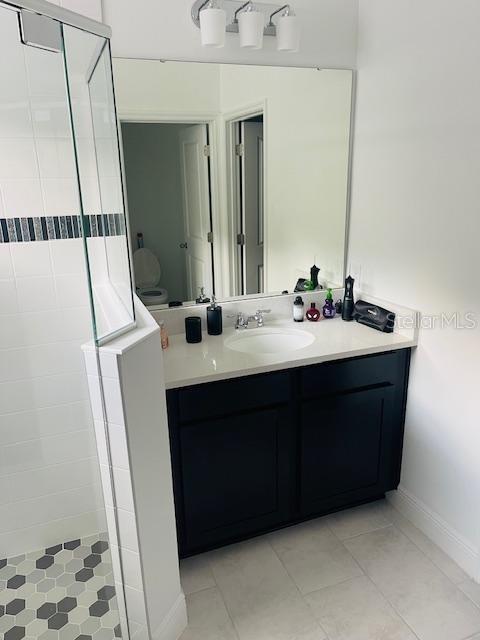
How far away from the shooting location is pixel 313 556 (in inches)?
83.0

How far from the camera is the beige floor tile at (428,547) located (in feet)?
6.56

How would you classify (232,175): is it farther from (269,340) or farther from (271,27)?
(269,340)

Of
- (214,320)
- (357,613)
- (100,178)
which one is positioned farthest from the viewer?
(214,320)

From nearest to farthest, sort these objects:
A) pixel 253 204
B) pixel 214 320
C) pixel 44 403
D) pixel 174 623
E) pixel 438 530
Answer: pixel 174 623 → pixel 44 403 → pixel 438 530 → pixel 214 320 → pixel 253 204

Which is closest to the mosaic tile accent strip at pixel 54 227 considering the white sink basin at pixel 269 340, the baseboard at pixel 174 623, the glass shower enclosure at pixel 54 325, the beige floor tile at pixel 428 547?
the glass shower enclosure at pixel 54 325

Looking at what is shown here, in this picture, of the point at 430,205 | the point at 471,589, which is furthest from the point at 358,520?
the point at 430,205

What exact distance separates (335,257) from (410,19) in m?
1.08

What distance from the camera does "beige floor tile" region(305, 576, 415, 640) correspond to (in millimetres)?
1749

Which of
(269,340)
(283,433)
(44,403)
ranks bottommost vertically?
(283,433)

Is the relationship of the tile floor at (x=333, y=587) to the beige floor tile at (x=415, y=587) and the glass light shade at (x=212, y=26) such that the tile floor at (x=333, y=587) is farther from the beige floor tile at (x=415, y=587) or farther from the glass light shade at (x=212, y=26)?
the glass light shade at (x=212, y=26)

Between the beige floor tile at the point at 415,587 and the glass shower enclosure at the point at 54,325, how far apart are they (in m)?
1.01

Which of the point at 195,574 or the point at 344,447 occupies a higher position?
the point at 344,447

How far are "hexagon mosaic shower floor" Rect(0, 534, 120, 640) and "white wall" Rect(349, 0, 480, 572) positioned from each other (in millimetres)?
1407

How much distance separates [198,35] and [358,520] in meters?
2.28
